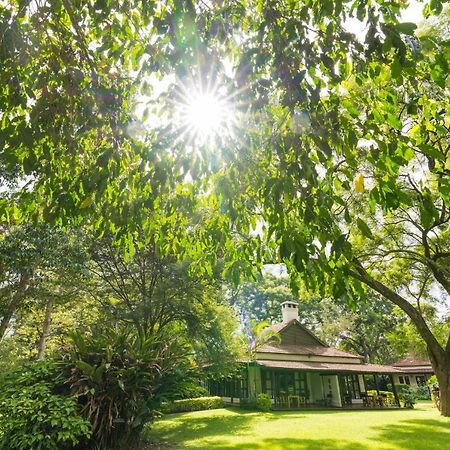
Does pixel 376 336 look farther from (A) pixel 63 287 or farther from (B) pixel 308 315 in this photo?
(A) pixel 63 287

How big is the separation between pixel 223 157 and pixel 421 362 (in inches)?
2057

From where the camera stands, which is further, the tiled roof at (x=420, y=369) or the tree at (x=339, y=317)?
the tree at (x=339, y=317)

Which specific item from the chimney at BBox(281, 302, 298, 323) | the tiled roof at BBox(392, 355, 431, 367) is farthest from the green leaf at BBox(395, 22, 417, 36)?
the tiled roof at BBox(392, 355, 431, 367)

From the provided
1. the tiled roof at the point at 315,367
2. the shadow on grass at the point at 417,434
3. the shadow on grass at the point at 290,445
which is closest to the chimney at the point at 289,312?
the tiled roof at the point at 315,367

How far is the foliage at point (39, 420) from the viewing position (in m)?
6.54

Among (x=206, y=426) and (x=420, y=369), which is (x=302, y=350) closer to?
(x=206, y=426)

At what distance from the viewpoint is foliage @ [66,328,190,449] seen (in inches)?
288

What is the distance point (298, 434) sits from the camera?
13453 millimetres

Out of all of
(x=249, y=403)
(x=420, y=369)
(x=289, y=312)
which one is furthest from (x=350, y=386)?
(x=420, y=369)

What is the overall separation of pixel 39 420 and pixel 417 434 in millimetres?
13404

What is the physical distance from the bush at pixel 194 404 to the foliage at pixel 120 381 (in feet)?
53.8

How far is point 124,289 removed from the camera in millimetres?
22453

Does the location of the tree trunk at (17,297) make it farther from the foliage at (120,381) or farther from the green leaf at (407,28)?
the green leaf at (407,28)

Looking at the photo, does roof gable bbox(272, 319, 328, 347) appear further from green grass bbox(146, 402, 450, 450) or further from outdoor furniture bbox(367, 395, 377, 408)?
green grass bbox(146, 402, 450, 450)
